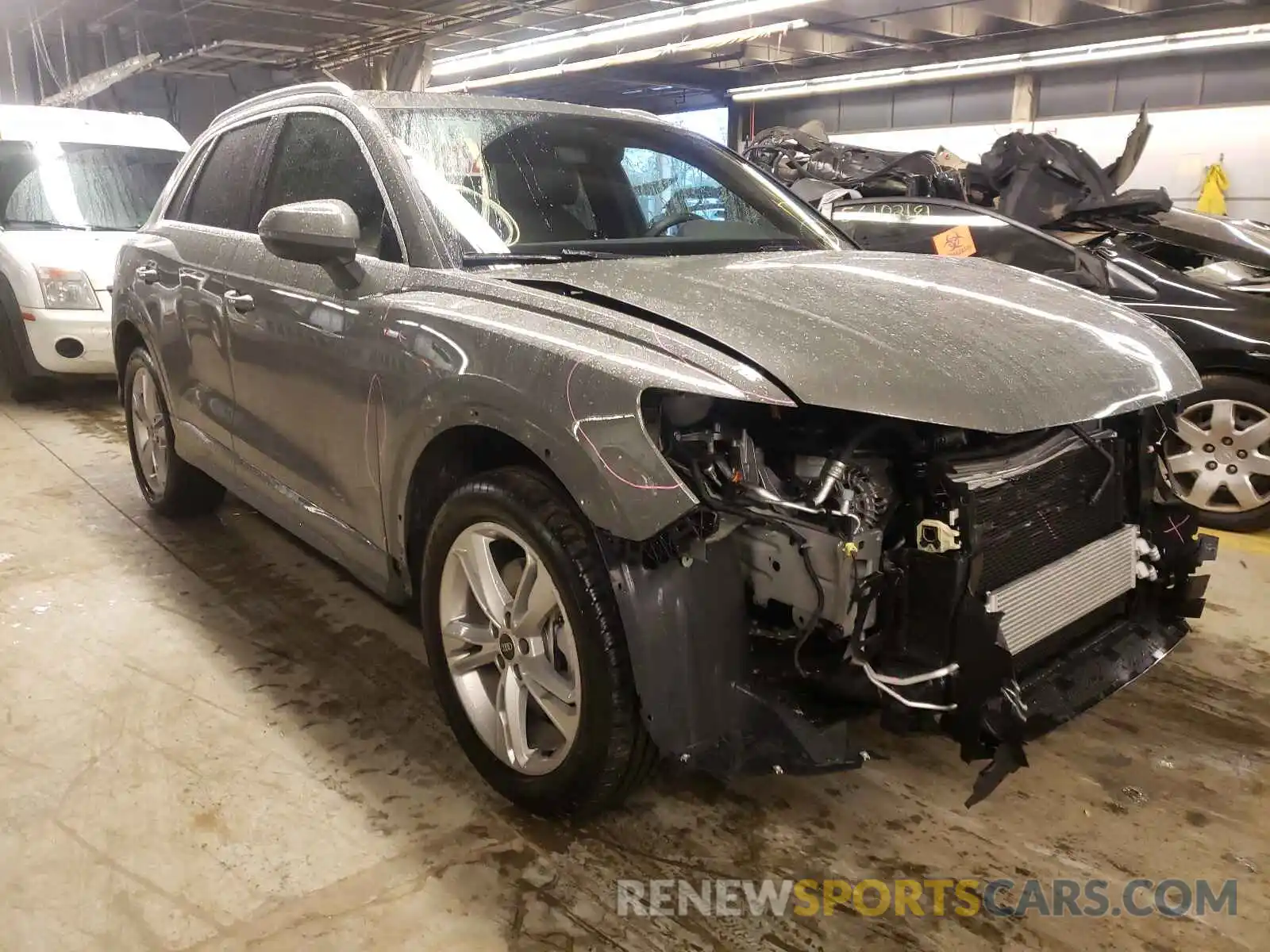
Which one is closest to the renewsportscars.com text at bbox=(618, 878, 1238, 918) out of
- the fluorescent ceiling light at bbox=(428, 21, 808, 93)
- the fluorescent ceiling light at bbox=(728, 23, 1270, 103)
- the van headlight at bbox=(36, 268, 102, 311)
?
the fluorescent ceiling light at bbox=(428, 21, 808, 93)

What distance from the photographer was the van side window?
10.1 ft

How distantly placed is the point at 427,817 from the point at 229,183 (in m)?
2.38

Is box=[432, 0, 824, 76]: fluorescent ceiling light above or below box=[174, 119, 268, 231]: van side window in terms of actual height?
above

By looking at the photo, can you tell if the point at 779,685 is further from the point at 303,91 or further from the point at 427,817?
the point at 303,91

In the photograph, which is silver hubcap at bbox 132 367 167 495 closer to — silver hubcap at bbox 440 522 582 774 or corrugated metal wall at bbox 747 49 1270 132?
silver hubcap at bbox 440 522 582 774

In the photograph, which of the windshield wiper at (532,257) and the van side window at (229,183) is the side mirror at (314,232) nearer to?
the windshield wiper at (532,257)

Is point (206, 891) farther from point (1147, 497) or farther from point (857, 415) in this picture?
point (1147, 497)

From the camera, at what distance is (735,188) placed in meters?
2.92

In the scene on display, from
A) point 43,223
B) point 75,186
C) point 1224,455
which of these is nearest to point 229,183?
point 1224,455

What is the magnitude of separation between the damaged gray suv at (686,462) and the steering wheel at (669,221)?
21mm

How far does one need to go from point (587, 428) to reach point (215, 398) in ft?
6.72

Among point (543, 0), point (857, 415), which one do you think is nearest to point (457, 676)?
point (857, 415)

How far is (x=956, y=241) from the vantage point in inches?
193

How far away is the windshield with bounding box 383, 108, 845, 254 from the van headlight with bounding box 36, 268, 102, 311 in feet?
15.5
